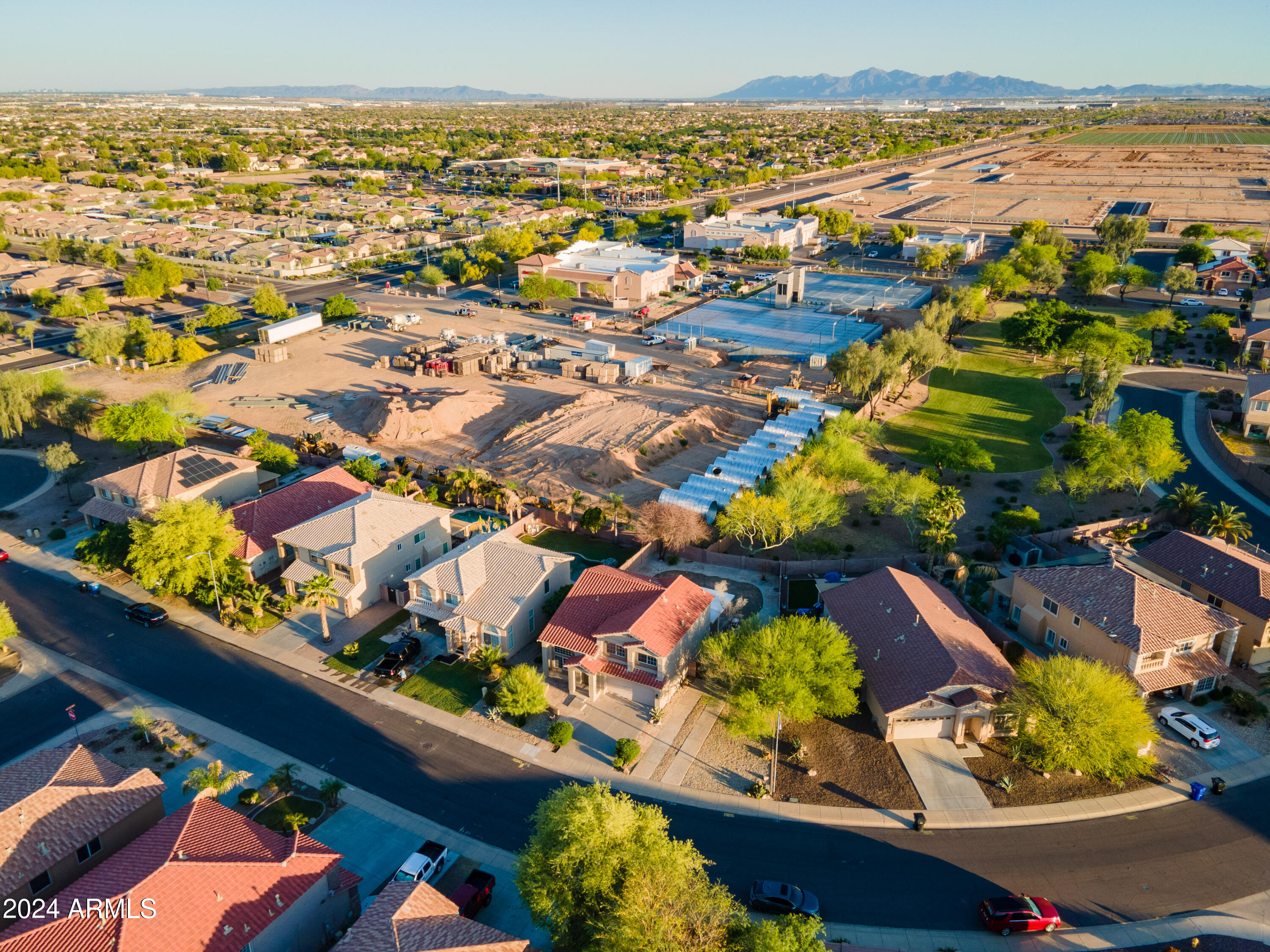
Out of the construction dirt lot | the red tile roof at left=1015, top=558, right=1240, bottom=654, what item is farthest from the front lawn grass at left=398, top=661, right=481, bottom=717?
the red tile roof at left=1015, top=558, right=1240, bottom=654

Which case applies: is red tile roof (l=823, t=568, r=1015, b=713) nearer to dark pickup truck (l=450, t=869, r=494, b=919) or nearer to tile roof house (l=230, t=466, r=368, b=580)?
dark pickup truck (l=450, t=869, r=494, b=919)

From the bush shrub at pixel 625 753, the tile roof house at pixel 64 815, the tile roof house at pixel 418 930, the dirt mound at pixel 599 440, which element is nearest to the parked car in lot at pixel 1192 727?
the bush shrub at pixel 625 753

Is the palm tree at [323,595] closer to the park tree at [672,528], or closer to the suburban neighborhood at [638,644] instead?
the suburban neighborhood at [638,644]

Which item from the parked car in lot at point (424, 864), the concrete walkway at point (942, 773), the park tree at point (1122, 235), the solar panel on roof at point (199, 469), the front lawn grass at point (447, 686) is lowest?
the front lawn grass at point (447, 686)

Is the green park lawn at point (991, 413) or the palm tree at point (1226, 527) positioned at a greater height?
the palm tree at point (1226, 527)

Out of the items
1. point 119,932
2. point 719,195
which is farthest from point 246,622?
point 719,195

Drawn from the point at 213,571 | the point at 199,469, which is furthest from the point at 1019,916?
the point at 199,469
